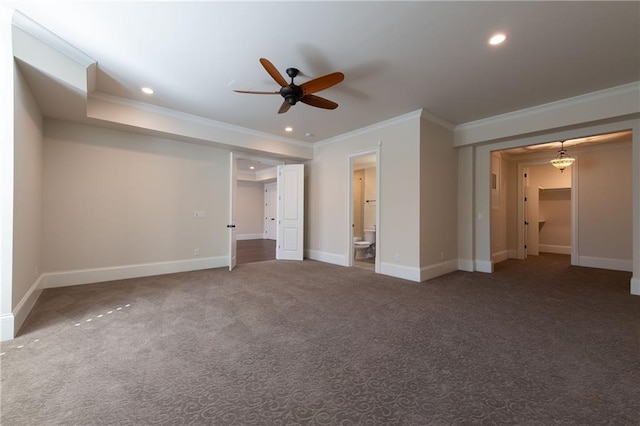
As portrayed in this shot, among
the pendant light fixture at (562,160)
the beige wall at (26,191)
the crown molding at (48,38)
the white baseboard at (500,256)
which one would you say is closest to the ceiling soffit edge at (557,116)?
the pendant light fixture at (562,160)

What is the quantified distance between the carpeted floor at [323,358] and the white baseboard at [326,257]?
6.36 feet

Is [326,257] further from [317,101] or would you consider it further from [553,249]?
[553,249]

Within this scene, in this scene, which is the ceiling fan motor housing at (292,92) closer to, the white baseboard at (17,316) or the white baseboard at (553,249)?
the white baseboard at (17,316)

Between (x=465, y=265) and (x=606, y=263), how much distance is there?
10.6 feet

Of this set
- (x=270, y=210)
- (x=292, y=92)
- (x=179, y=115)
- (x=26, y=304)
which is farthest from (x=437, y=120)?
(x=270, y=210)

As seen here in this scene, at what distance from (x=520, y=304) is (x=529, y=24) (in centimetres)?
314

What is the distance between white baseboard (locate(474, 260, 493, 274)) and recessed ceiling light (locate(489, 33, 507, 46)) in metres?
4.00

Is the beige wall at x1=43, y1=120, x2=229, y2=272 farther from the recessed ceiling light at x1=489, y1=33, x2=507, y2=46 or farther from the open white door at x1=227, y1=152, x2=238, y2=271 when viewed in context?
the recessed ceiling light at x1=489, y1=33, x2=507, y2=46

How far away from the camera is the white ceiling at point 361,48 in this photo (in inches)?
89.7

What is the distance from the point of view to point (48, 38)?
2664mm

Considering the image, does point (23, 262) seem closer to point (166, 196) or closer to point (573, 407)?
point (166, 196)

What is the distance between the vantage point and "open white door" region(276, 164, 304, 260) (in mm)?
6449

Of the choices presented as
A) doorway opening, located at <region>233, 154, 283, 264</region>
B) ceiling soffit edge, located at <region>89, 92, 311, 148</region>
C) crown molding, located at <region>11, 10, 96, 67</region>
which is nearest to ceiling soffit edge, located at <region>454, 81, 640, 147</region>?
ceiling soffit edge, located at <region>89, 92, 311, 148</region>

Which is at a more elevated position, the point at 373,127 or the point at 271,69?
the point at 373,127
